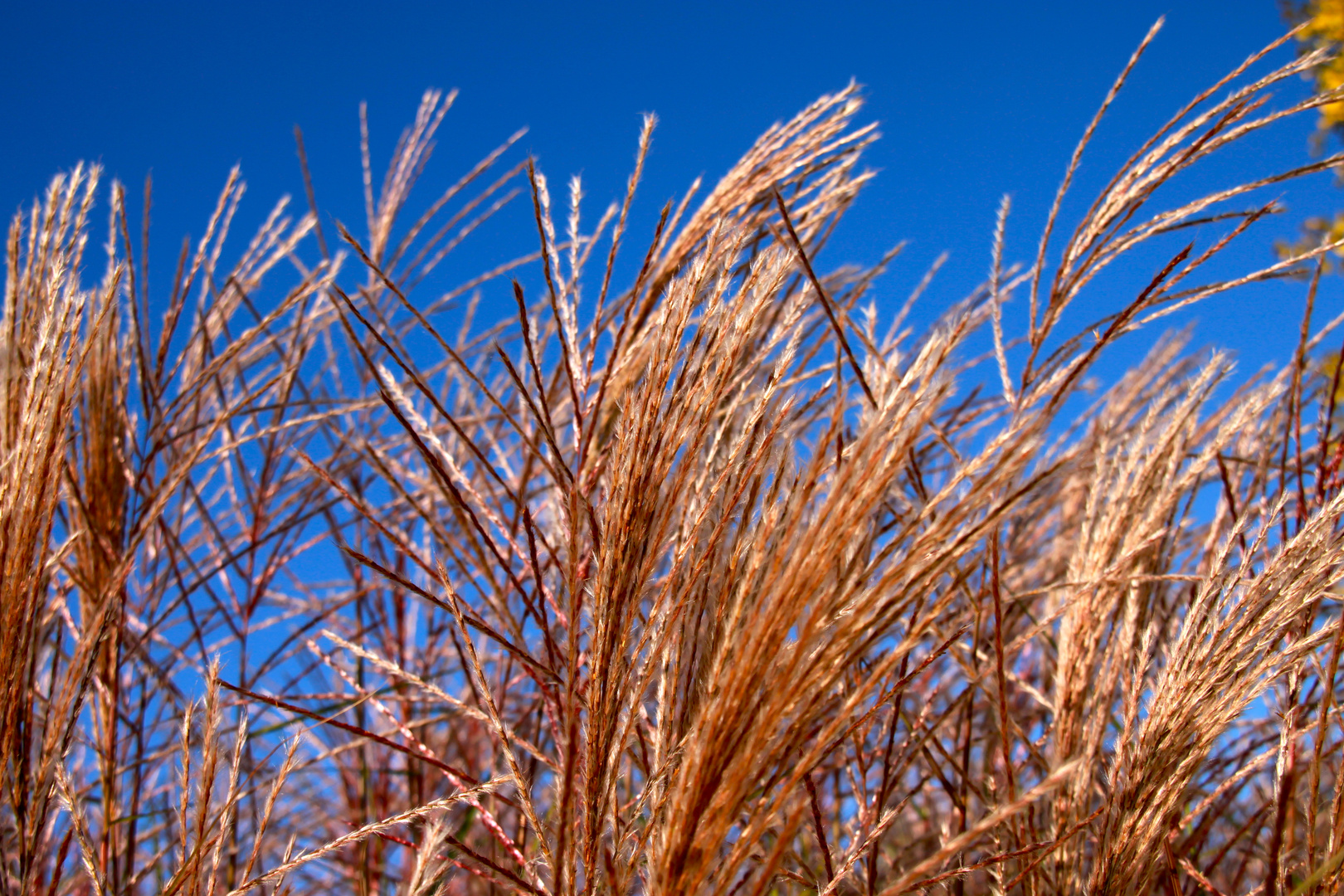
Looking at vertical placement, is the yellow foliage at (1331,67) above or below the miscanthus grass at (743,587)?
above

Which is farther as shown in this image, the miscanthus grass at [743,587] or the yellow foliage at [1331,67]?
the yellow foliage at [1331,67]

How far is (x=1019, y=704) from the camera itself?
2.29 m

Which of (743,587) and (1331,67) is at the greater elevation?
(1331,67)

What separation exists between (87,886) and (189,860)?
1401 mm

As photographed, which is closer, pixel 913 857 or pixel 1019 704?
pixel 913 857

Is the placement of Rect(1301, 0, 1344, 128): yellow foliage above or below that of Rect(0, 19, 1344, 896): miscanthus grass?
above

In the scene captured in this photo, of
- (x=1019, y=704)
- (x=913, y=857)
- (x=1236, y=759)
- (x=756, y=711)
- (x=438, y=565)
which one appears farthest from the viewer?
(x=1019, y=704)

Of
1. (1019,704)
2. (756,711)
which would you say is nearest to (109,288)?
(756,711)

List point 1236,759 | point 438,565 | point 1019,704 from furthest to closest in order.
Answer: point 1019,704, point 1236,759, point 438,565

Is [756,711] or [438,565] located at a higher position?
[438,565]

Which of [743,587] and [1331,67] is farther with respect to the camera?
[1331,67]

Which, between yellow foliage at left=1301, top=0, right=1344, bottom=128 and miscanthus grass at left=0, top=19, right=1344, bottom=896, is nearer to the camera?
miscanthus grass at left=0, top=19, right=1344, bottom=896

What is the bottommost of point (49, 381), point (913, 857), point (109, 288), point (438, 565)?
point (913, 857)

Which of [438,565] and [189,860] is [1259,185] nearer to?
[438,565]
